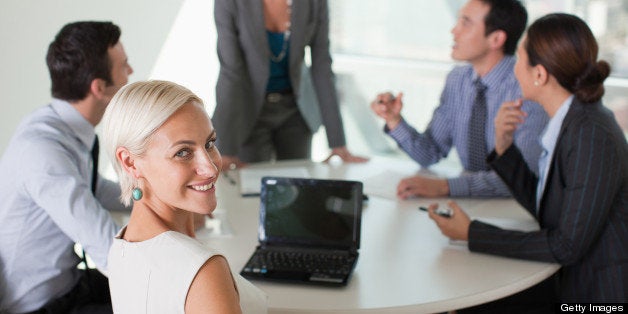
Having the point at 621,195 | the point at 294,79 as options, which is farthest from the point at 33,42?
the point at 621,195

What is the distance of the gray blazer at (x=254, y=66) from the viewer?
10.7 ft

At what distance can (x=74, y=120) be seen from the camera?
234 cm

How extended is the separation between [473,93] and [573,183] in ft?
3.26

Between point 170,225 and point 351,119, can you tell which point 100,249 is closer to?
point 170,225

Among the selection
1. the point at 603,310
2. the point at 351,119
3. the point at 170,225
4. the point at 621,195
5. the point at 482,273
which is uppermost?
the point at 170,225

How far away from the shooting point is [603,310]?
2230mm

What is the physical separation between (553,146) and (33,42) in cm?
286

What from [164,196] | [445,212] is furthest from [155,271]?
[445,212]

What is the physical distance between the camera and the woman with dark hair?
2.15 meters

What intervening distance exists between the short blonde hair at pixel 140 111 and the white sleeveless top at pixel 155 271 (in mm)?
182

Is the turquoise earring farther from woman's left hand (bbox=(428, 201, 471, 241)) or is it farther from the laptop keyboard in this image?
woman's left hand (bbox=(428, 201, 471, 241))

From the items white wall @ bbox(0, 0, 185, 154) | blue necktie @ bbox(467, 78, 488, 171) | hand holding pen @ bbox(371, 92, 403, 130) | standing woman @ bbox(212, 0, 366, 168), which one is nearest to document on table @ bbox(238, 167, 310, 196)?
standing woman @ bbox(212, 0, 366, 168)

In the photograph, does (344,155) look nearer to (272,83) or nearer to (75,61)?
(272,83)

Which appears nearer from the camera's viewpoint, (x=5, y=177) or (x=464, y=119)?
(x=5, y=177)
